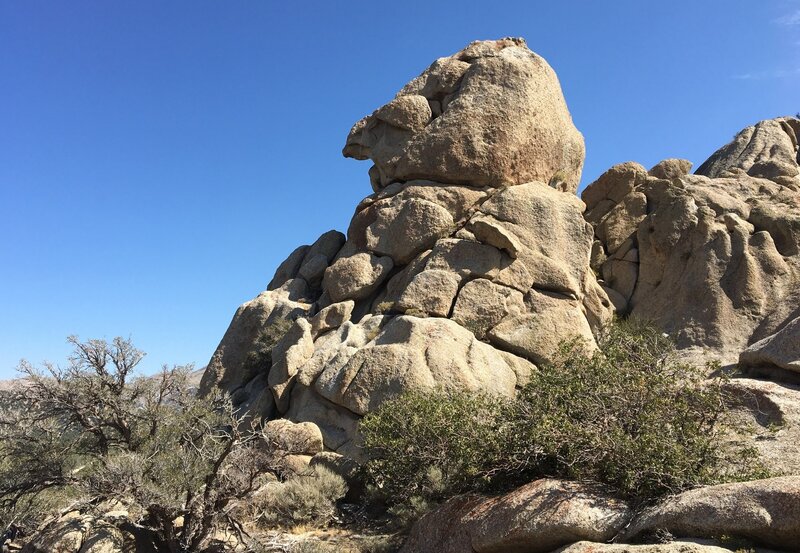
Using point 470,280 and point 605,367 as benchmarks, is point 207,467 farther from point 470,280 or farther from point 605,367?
point 470,280

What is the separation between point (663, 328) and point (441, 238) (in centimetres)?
907

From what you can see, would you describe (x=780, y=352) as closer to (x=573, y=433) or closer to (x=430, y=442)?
(x=573, y=433)

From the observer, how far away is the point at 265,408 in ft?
63.3

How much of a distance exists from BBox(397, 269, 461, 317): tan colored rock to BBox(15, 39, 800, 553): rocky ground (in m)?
0.05

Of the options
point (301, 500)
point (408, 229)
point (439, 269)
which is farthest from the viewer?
point (408, 229)

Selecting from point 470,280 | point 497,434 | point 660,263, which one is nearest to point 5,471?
point 497,434

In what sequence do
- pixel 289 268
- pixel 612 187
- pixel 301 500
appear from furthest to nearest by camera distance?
pixel 612 187 < pixel 289 268 < pixel 301 500

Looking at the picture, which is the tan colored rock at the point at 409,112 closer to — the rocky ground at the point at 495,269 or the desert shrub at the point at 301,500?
the rocky ground at the point at 495,269

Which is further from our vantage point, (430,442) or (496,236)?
(496,236)

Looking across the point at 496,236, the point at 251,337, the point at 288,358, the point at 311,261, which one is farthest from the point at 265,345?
the point at 496,236

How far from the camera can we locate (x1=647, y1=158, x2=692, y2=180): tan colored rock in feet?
100

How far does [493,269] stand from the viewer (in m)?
20.9

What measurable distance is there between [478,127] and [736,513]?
1792 centimetres

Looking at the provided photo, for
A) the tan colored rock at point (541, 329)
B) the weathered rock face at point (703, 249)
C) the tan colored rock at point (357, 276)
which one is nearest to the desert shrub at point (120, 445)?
the tan colored rock at point (357, 276)
